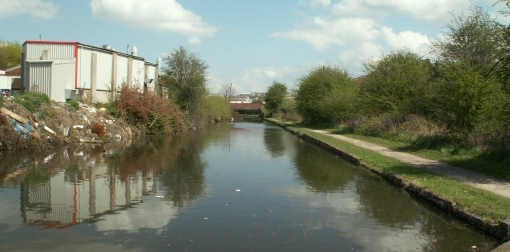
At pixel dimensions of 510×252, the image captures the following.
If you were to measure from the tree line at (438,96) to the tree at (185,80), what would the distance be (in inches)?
545

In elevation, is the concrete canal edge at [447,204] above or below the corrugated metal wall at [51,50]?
below

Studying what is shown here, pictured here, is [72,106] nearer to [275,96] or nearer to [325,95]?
[325,95]

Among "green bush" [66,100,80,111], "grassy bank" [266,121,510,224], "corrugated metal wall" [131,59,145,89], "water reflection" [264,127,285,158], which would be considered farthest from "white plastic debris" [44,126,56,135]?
"corrugated metal wall" [131,59,145,89]

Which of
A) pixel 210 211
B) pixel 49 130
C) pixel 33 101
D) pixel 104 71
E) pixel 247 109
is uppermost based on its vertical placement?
pixel 104 71

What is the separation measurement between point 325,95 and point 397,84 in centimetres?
1969

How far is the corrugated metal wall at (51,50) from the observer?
37531 mm

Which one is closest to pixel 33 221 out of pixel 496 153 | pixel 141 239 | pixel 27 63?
pixel 141 239

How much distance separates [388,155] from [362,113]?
2082 centimetres

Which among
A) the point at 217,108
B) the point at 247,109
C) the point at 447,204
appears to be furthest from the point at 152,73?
the point at 247,109

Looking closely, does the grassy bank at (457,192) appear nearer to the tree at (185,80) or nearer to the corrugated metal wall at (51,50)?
the corrugated metal wall at (51,50)

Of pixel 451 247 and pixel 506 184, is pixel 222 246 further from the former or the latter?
pixel 506 184

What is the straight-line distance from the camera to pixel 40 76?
36.0m

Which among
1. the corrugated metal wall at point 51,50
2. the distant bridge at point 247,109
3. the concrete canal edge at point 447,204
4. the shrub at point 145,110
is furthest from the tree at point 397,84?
the distant bridge at point 247,109

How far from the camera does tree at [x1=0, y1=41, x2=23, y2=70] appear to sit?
6656cm
